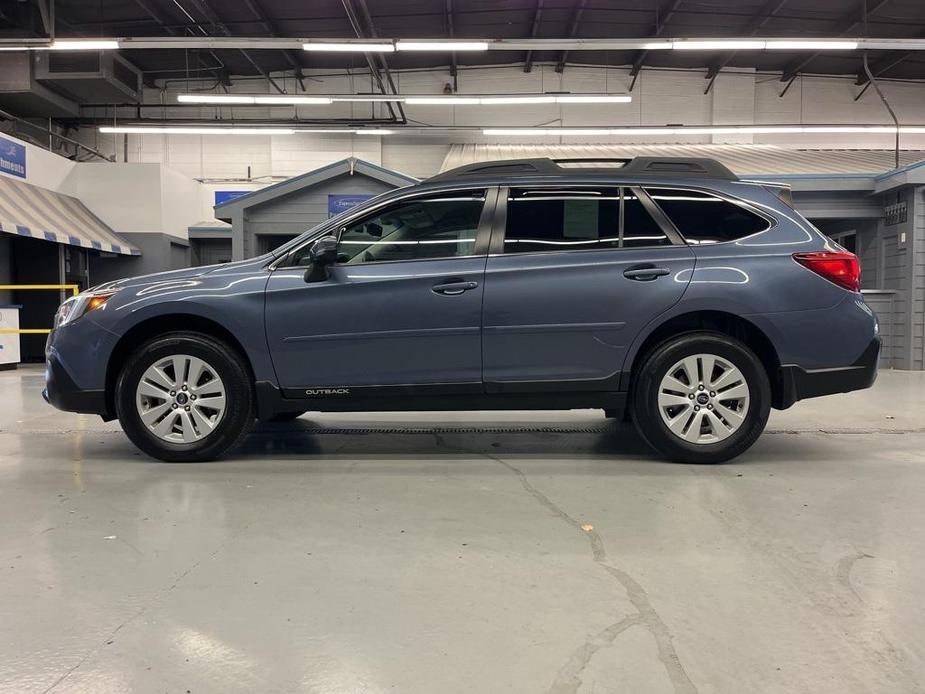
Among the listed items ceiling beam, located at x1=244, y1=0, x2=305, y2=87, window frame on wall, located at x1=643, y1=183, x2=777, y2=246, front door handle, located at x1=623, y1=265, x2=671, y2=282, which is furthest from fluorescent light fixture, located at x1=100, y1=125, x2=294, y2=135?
front door handle, located at x1=623, y1=265, x2=671, y2=282

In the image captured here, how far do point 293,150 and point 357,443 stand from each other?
18424 mm

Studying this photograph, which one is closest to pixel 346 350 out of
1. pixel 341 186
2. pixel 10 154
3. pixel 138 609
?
pixel 138 609

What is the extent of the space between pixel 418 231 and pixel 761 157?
13095 millimetres

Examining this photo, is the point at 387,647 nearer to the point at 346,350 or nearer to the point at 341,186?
the point at 346,350

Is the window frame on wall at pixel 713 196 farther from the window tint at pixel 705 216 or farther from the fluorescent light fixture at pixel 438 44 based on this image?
the fluorescent light fixture at pixel 438 44

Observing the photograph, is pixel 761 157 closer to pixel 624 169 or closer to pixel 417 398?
pixel 624 169

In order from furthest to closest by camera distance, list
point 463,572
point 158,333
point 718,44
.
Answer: point 718,44, point 158,333, point 463,572

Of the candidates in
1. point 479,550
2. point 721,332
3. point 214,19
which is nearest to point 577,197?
point 721,332

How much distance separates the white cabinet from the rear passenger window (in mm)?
11034

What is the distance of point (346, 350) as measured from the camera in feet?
13.0

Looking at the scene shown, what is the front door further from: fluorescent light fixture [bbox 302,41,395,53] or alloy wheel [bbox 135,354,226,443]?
fluorescent light fixture [bbox 302,41,395,53]

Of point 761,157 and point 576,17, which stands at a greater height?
point 576,17

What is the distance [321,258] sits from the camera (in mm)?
3902

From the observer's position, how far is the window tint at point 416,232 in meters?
4.09
